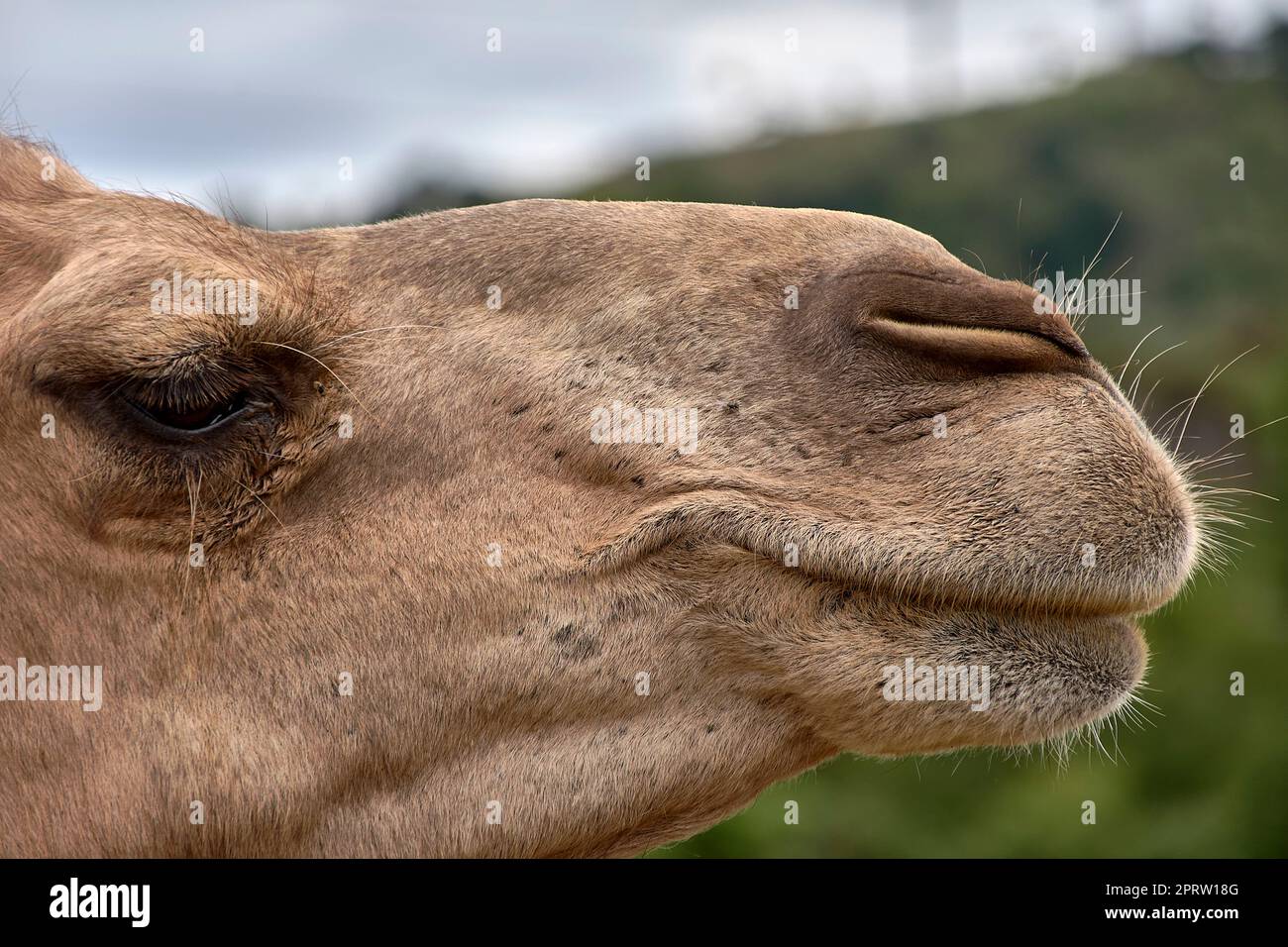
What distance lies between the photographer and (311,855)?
2.71 meters

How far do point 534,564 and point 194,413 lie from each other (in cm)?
71

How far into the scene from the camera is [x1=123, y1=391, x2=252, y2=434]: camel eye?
2.67 m

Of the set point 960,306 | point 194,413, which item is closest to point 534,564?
point 194,413

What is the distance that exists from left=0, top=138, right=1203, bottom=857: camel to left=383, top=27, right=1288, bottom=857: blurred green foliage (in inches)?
26.6

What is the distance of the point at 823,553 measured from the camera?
2.54m

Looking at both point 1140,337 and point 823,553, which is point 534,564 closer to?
point 823,553

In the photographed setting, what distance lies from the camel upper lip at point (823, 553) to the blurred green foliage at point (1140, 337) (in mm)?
542

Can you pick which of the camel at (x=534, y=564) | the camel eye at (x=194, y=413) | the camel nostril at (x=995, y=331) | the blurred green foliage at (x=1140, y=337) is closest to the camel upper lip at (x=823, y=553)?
the camel at (x=534, y=564)

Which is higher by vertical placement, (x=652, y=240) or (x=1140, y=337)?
(x=1140, y=337)

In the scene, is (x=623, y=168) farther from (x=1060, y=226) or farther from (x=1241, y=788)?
(x=1241, y=788)

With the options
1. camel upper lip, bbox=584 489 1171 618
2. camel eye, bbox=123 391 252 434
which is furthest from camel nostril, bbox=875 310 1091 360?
camel eye, bbox=123 391 252 434

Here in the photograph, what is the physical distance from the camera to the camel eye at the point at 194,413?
2674mm

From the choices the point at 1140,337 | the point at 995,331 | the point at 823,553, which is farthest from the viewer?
the point at 1140,337

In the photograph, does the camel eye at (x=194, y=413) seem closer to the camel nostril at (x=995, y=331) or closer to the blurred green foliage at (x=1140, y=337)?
the camel nostril at (x=995, y=331)
